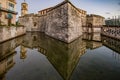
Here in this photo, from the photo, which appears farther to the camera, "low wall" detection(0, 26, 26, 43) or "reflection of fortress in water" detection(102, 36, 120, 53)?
"low wall" detection(0, 26, 26, 43)

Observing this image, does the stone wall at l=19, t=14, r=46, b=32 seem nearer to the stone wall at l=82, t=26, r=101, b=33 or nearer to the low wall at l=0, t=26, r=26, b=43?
the stone wall at l=82, t=26, r=101, b=33

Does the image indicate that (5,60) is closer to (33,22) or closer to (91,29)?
(33,22)

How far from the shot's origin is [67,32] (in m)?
16.1

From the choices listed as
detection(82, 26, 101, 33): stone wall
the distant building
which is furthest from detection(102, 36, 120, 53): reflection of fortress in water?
the distant building

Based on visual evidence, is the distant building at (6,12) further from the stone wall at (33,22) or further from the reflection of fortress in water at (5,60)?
the reflection of fortress in water at (5,60)

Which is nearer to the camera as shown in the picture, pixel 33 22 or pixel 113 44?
pixel 113 44

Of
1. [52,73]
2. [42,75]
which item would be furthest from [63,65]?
[42,75]

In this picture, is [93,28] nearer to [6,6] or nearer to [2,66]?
[6,6]

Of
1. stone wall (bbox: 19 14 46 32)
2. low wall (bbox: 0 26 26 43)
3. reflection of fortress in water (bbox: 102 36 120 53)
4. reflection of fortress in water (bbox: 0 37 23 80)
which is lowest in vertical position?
reflection of fortress in water (bbox: 0 37 23 80)

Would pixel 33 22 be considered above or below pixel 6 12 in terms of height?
below

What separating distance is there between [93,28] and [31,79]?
39313 millimetres

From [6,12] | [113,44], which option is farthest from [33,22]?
[113,44]

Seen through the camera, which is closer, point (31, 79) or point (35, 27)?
point (31, 79)

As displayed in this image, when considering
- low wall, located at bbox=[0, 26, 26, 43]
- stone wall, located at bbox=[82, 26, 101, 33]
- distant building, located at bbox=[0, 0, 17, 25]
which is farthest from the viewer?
stone wall, located at bbox=[82, 26, 101, 33]
